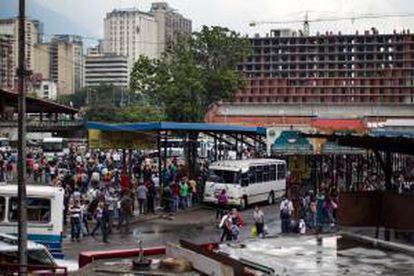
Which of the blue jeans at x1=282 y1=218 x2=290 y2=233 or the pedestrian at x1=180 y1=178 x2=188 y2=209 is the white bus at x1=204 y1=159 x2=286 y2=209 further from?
the blue jeans at x1=282 y1=218 x2=290 y2=233

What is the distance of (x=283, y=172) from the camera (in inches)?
1549

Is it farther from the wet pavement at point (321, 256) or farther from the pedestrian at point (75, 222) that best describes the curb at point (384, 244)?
the pedestrian at point (75, 222)

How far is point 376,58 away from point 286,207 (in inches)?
4978

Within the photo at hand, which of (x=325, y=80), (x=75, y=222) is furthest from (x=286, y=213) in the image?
(x=325, y=80)

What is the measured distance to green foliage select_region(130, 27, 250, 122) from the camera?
177 feet

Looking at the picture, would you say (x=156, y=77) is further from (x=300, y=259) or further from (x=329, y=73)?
(x=329, y=73)

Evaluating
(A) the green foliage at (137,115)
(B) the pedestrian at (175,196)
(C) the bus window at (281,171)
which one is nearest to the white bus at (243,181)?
(C) the bus window at (281,171)

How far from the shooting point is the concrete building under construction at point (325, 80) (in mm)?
93562

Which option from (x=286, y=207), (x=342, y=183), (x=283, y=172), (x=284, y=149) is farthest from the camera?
(x=342, y=183)

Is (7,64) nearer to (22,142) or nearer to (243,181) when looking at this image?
(243,181)

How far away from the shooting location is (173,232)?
29141 millimetres

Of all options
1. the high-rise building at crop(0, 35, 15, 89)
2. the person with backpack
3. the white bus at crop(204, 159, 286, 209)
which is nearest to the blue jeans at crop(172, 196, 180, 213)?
the white bus at crop(204, 159, 286, 209)

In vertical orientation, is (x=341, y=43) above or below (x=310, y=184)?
above


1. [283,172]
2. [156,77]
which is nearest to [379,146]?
[283,172]
